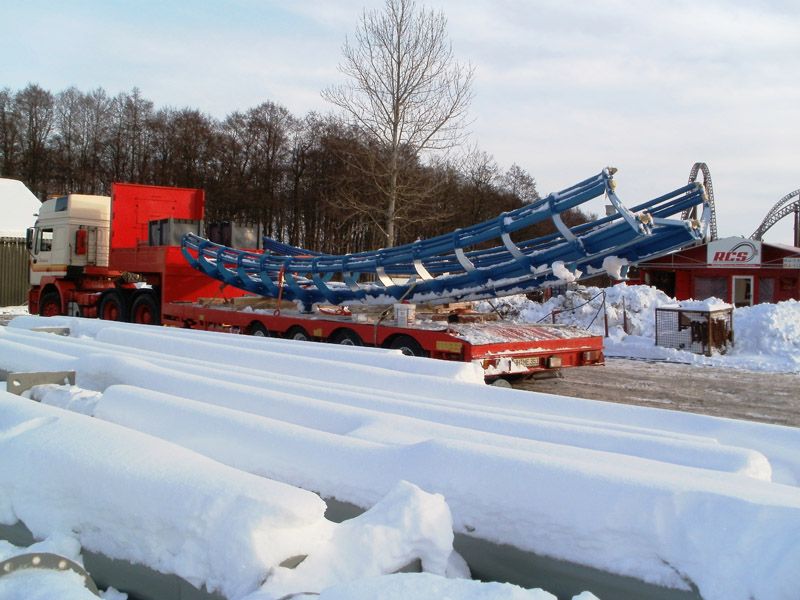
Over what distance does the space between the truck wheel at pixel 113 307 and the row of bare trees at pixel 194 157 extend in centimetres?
2670

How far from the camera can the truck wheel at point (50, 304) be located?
1891cm

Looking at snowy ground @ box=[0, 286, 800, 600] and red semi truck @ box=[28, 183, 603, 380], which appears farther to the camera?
red semi truck @ box=[28, 183, 603, 380]

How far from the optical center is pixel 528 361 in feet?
32.6

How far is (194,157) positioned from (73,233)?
101 ft

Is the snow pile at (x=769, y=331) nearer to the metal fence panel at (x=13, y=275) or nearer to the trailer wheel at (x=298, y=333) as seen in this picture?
the trailer wheel at (x=298, y=333)

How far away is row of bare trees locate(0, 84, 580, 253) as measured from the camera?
45.9m

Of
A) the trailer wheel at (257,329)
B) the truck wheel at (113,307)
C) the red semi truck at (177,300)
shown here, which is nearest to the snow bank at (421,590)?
the red semi truck at (177,300)

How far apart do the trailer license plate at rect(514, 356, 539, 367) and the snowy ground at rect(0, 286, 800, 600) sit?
5.35 meters

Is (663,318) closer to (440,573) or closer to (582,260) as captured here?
(582,260)

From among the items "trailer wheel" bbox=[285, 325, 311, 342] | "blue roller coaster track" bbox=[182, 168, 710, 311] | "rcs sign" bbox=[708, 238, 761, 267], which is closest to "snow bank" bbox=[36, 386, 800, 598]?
"blue roller coaster track" bbox=[182, 168, 710, 311]

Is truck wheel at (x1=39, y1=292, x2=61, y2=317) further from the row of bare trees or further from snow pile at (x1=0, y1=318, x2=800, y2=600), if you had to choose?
the row of bare trees

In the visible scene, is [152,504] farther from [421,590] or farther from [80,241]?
[80,241]

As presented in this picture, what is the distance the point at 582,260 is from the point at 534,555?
739 centimetres

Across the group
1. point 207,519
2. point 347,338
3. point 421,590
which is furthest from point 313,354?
point 347,338
